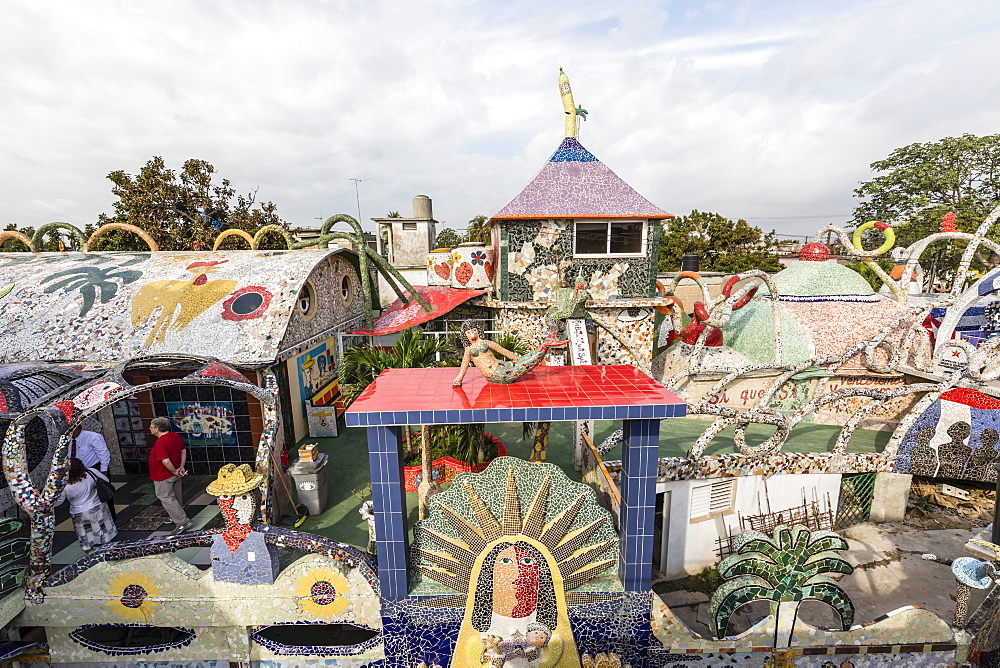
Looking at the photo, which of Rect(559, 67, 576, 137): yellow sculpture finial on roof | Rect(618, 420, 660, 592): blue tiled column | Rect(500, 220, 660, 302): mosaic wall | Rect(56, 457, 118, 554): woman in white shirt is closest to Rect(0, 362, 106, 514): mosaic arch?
Rect(56, 457, 118, 554): woman in white shirt

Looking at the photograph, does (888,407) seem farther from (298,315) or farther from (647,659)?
(298,315)

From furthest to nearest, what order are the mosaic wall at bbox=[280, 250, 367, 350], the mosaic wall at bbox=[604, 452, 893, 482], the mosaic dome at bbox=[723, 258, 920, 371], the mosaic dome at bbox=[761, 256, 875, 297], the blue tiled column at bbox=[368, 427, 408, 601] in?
the mosaic dome at bbox=[761, 256, 875, 297] < the mosaic dome at bbox=[723, 258, 920, 371] < the mosaic wall at bbox=[280, 250, 367, 350] < the mosaic wall at bbox=[604, 452, 893, 482] < the blue tiled column at bbox=[368, 427, 408, 601]

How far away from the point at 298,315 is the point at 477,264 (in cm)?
693

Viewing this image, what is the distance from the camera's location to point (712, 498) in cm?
823

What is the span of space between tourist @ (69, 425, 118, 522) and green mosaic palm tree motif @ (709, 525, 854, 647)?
9876 mm

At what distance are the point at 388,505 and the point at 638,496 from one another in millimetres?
3097

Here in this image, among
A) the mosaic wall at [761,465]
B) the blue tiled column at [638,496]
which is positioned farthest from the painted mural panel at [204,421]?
the blue tiled column at [638,496]

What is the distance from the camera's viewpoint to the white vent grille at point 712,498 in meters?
8.12

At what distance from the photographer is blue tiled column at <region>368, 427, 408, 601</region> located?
531cm

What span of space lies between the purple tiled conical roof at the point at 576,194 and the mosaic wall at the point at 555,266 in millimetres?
403

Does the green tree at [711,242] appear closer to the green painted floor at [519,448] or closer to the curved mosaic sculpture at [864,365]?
the curved mosaic sculpture at [864,365]

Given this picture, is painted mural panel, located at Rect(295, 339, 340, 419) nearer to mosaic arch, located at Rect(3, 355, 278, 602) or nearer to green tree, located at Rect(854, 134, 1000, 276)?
mosaic arch, located at Rect(3, 355, 278, 602)

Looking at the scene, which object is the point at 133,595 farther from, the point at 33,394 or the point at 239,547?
the point at 33,394

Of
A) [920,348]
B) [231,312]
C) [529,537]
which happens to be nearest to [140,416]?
[231,312]
